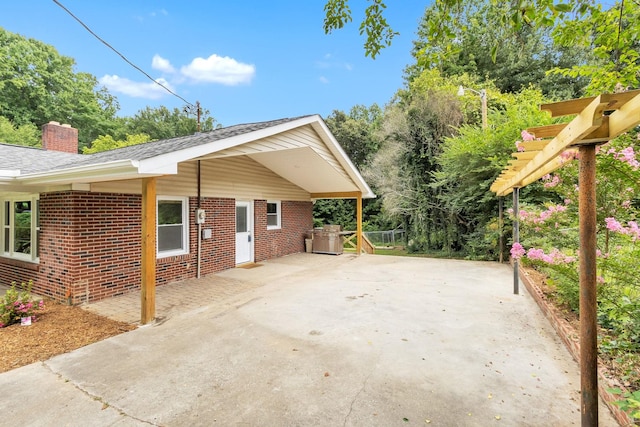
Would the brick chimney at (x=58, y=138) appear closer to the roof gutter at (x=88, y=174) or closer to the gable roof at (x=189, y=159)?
the gable roof at (x=189, y=159)

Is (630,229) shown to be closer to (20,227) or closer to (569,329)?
(569,329)

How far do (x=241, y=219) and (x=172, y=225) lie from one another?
89.2 inches

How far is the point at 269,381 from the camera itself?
2850mm

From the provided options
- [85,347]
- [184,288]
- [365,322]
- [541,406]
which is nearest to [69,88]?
[184,288]

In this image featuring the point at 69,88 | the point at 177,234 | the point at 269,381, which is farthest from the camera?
the point at 69,88

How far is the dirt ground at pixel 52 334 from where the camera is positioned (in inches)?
135

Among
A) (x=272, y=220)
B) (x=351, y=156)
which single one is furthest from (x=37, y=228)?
(x=351, y=156)

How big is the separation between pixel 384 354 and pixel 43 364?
3698 mm

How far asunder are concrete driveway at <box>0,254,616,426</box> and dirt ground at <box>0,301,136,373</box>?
0.25 meters

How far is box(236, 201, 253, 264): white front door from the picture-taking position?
28.6 ft

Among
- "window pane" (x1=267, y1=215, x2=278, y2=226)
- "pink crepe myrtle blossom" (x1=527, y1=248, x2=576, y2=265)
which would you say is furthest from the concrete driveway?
"window pane" (x1=267, y1=215, x2=278, y2=226)

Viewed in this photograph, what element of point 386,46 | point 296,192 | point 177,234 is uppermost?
point 386,46

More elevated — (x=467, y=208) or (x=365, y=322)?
(x=467, y=208)

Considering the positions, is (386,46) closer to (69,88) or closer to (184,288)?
(184,288)
